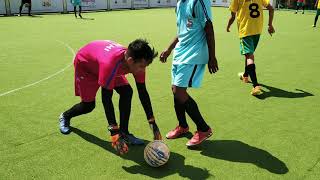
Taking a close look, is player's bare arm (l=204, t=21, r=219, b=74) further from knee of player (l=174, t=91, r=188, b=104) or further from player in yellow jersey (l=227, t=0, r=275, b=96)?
player in yellow jersey (l=227, t=0, r=275, b=96)

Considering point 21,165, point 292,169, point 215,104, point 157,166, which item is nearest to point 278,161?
point 292,169

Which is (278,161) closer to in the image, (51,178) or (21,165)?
(51,178)

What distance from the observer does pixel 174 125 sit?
18.9 ft

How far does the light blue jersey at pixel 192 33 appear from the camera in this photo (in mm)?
4492

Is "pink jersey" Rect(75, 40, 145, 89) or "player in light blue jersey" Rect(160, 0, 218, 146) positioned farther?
"player in light blue jersey" Rect(160, 0, 218, 146)

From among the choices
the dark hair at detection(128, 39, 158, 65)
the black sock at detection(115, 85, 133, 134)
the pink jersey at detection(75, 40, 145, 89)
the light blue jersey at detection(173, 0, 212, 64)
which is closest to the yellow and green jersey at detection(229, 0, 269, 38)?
the light blue jersey at detection(173, 0, 212, 64)

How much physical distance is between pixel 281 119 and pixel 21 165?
3782 mm

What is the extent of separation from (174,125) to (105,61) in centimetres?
191

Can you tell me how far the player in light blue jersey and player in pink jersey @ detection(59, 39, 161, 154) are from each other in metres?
0.45

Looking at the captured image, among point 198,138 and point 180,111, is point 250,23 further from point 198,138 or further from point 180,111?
point 198,138

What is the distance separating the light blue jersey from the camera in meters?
4.49

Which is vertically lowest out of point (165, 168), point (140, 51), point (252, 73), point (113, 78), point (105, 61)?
point (165, 168)

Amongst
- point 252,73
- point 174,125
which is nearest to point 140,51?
point 174,125

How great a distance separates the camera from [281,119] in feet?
A: 19.7
